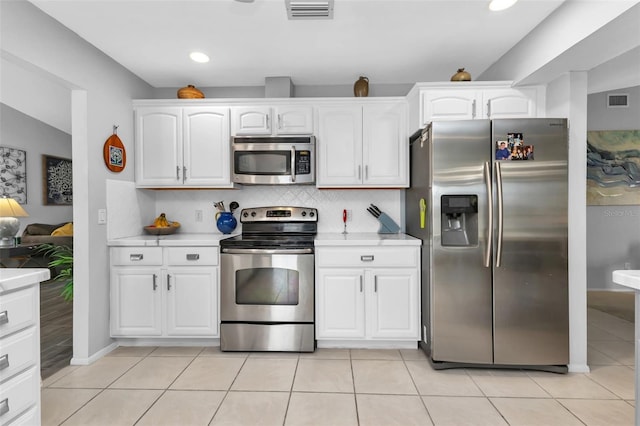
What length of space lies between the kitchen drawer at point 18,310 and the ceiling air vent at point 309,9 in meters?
1.97

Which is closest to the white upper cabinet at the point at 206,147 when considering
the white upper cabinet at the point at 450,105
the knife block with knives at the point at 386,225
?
the knife block with knives at the point at 386,225

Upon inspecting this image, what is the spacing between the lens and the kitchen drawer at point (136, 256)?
9.26ft

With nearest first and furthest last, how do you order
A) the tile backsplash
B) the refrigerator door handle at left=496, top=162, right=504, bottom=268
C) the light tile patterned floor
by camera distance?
the light tile patterned floor, the refrigerator door handle at left=496, top=162, right=504, bottom=268, the tile backsplash

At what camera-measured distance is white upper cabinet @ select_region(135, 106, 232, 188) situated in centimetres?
317

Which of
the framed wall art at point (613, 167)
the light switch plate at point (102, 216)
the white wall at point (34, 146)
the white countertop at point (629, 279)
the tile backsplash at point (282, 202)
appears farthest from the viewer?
the white wall at point (34, 146)

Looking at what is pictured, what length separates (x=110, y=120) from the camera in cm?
286

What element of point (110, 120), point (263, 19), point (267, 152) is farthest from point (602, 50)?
point (110, 120)

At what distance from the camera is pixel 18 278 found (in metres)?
1.30

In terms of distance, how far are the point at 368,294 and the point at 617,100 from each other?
469 cm

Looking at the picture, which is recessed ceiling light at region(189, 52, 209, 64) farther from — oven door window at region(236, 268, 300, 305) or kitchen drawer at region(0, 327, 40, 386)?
kitchen drawer at region(0, 327, 40, 386)

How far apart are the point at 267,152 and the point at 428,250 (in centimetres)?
165

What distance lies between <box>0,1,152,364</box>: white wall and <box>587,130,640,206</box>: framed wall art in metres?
5.70

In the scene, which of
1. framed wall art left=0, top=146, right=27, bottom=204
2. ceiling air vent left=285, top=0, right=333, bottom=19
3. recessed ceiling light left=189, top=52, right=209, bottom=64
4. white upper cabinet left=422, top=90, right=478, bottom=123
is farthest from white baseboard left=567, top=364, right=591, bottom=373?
framed wall art left=0, top=146, right=27, bottom=204

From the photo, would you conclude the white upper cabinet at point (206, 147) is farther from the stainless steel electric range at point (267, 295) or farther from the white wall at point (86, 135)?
the stainless steel electric range at point (267, 295)
